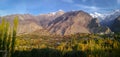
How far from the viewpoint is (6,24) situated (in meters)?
80.3

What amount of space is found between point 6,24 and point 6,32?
107 inches

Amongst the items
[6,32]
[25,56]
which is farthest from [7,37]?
[25,56]

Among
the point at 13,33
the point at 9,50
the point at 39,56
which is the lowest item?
the point at 39,56

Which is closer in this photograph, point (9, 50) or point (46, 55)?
point (9, 50)

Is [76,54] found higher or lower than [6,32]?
lower

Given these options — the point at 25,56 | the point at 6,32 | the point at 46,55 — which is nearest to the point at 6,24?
the point at 6,32

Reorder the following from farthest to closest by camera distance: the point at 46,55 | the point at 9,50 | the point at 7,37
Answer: the point at 46,55 < the point at 7,37 < the point at 9,50

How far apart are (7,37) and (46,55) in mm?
74651

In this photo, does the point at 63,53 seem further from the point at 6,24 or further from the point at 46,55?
the point at 6,24

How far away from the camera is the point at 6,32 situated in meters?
80.2

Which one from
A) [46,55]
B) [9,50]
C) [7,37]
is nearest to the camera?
[9,50]

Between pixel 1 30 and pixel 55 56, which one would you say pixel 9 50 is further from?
pixel 55 56

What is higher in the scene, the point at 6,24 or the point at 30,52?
the point at 6,24

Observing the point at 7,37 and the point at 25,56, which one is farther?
the point at 25,56
